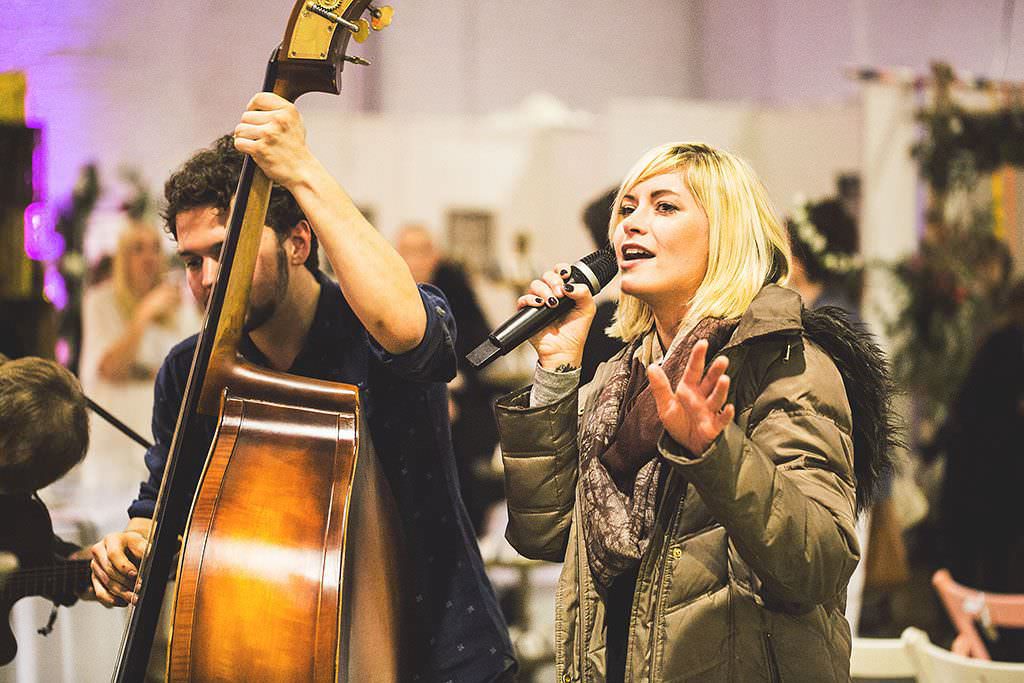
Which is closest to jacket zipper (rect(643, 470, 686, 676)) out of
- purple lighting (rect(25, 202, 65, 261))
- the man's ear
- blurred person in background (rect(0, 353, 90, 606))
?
the man's ear

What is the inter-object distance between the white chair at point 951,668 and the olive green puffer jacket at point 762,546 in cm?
77

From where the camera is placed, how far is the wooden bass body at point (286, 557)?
50.6 inches

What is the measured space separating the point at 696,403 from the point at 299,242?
726 mm

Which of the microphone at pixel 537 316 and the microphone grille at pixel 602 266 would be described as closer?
the microphone at pixel 537 316

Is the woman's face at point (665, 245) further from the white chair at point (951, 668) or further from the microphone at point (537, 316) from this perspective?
the white chair at point (951, 668)

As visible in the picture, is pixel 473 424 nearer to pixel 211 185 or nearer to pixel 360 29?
pixel 211 185

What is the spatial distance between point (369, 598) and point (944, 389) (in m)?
3.99

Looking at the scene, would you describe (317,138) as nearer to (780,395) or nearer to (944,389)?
(944,389)

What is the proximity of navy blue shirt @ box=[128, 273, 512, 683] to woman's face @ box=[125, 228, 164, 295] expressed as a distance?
116 inches

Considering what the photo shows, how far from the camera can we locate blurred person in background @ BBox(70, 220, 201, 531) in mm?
4117

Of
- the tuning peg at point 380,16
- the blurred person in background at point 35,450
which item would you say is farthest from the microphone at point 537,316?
the blurred person in background at point 35,450

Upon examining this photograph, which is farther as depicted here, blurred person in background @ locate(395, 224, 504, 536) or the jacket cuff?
blurred person in background @ locate(395, 224, 504, 536)

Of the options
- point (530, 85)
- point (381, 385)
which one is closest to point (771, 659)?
point (381, 385)

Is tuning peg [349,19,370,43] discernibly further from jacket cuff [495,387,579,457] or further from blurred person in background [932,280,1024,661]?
blurred person in background [932,280,1024,661]
